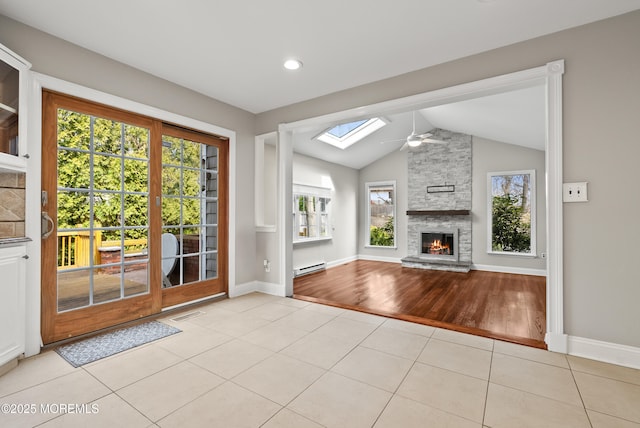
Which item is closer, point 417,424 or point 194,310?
point 417,424

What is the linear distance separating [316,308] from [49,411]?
93.4 inches

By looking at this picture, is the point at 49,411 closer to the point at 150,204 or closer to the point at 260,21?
the point at 150,204

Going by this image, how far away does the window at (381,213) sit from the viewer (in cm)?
761

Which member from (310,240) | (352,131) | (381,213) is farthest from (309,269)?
(352,131)

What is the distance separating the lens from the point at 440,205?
22.4 feet

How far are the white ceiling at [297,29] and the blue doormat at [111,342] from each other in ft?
8.35

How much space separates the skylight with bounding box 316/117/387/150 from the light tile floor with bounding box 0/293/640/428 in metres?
4.26

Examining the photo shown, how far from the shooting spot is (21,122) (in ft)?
7.04

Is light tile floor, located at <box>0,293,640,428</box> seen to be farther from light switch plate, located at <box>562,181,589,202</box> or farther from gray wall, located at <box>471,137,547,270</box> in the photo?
gray wall, located at <box>471,137,547,270</box>

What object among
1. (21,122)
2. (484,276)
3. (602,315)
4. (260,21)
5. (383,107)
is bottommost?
(484,276)

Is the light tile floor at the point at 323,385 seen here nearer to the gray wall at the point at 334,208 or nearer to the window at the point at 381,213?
the gray wall at the point at 334,208

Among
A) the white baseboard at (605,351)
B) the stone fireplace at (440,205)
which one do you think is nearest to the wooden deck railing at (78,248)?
the white baseboard at (605,351)

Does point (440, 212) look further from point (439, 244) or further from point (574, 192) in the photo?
point (574, 192)

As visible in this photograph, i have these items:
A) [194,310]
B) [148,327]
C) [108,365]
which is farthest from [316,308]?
[108,365]
